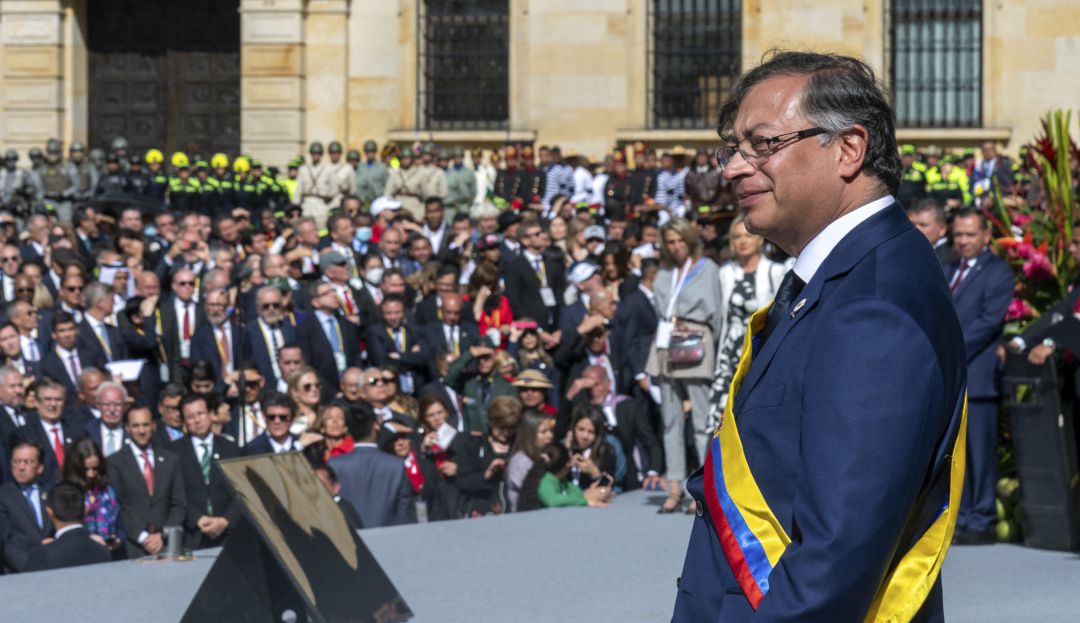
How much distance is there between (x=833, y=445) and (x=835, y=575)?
0.19 metres

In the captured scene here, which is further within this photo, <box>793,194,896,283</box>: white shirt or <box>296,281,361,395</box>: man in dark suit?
<box>296,281,361,395</box>: man in dark suit

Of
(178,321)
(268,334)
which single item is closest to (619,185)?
(178,321)

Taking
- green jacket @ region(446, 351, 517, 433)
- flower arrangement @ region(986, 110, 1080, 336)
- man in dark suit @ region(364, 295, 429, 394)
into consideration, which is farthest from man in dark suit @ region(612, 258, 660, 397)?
flower arrangement @ region(986, 110, 1080, 336)

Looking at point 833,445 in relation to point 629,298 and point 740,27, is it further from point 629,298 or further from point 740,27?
point 740,27

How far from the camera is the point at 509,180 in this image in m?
25.2

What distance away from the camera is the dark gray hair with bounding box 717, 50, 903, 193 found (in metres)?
2.99

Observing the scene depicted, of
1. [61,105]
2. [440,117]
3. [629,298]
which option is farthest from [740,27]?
[629,298]

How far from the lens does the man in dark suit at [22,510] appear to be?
380 inches

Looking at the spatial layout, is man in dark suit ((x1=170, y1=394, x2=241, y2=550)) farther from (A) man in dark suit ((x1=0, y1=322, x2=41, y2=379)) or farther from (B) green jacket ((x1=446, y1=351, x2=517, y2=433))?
(A) man in dark suit ((x1=0, y1=322, x2=41, y2=379))

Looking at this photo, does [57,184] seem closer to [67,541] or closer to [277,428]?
[277,428]

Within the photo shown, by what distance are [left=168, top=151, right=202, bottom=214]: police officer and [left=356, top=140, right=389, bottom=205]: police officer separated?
2.19 metres

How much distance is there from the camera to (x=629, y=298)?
1460 centimetres

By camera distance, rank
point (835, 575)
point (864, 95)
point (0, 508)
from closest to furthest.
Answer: point (835, 575), point (864, 95), point (0, 508)

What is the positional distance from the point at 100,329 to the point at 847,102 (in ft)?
39.0
